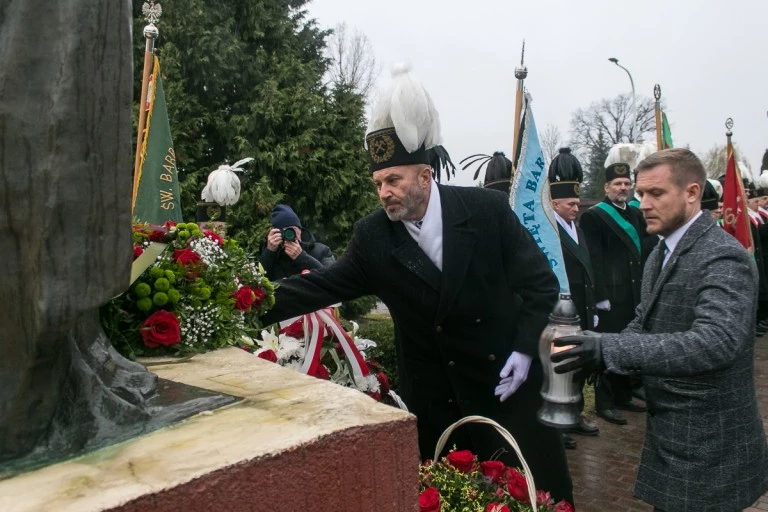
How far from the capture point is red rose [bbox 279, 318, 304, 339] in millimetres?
3715

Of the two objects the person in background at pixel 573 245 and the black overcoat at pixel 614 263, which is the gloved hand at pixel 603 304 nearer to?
the black overcoat at pixel 614 263

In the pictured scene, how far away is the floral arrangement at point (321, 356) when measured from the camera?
3.36 m

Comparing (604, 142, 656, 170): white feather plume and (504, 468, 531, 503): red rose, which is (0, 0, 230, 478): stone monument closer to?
(504, 468, 531, 503): red rose

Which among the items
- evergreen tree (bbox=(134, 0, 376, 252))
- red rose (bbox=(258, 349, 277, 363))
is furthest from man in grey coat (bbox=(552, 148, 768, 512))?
evergreen tree (bbox=(134, 0, 376, 252))

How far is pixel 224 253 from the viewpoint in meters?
2.86

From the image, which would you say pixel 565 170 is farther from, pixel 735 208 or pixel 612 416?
pixel 735 208

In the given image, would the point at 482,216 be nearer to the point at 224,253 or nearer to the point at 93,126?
the point at 224,253

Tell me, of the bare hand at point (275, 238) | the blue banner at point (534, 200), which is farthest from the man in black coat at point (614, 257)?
the bare hand at point (275, 238)

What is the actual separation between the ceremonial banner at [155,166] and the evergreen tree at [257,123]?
4032 millimetres

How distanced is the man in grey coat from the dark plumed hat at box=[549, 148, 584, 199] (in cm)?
282

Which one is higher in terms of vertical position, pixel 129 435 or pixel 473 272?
pixel 473 272

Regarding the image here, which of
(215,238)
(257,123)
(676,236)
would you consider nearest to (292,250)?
(215,238)

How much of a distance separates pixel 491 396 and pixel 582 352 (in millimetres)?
871

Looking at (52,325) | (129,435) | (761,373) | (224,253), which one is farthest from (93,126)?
(761,373)
